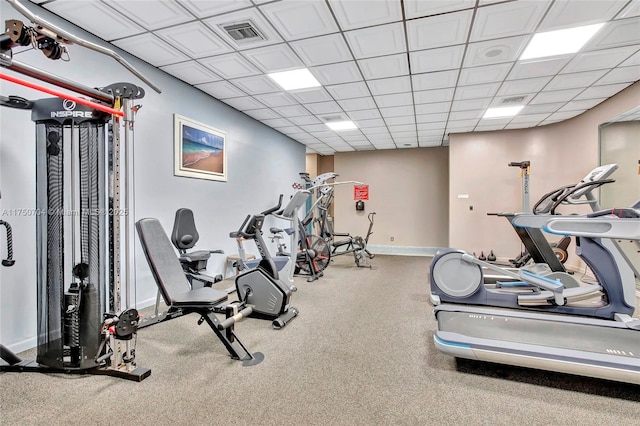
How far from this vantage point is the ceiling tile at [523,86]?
396cm

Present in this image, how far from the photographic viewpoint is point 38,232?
83.9 inches

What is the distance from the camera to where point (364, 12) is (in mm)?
2586

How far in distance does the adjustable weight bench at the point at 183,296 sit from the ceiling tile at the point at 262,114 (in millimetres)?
3307

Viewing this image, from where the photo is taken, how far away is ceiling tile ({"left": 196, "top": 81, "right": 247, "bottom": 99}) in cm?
413

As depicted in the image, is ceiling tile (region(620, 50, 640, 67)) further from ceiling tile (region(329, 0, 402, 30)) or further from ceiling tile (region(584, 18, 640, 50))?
ceiling tile (region(329, 0, 402, 30))

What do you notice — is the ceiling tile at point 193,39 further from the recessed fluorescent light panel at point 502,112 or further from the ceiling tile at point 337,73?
the recessed fluorescent light panel at point 502,112

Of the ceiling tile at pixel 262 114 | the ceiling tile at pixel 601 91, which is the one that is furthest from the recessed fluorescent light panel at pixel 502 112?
the ceiling tile at pixel 262 114

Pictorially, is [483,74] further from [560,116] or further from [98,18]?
[98,18]

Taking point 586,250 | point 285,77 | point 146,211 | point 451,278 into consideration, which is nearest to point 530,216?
point 586,250

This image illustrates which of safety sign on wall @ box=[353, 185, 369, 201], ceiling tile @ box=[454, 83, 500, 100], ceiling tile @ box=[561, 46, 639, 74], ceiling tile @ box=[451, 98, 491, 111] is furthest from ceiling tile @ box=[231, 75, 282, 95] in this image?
safety sign on wall @ box=[353, 185, 369, 201]

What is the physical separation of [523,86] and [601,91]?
1.24 metres

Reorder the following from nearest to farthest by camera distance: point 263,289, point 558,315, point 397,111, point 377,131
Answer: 1. point 558,315
2. point 263,289
3. point 397,111
4. point 377,131

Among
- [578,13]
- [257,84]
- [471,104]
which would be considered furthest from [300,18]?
[471,104]

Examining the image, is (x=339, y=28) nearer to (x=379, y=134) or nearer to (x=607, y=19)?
(x=607, y=19)
